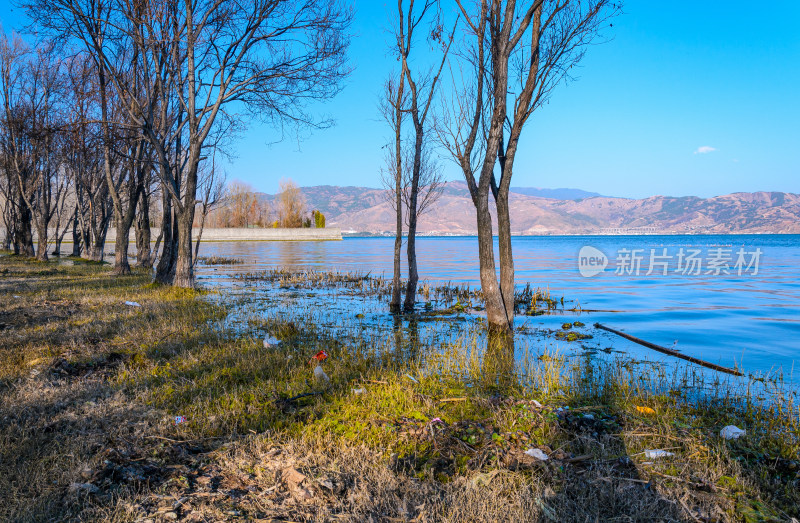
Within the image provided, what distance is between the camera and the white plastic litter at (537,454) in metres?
3.51

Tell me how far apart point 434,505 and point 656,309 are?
12.3 m

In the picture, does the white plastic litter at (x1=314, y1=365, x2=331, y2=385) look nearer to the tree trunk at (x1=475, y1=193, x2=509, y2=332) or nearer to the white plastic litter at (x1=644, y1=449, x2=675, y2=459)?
the white plastic litter at (x1=644, y1=449, x2=675, y2=459)

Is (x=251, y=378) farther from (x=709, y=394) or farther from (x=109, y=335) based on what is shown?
(x=709, y=394)

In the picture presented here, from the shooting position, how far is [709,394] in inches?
217

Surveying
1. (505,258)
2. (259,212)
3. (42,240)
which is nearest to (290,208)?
(259,212)

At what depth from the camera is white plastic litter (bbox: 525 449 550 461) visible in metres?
3.51

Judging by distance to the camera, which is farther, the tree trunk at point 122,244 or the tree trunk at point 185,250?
the tree trunk at point 122,244

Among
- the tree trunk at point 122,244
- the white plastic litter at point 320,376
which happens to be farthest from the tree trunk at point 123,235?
the white plastic litter at point 320,376

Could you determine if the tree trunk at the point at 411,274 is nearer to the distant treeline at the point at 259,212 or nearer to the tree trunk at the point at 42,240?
the tree trunk at the point at 42,240

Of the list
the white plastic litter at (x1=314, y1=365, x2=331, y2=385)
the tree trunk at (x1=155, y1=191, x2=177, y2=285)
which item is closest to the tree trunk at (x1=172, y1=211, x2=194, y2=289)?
the tree trunk at (x1=155, y1=191, x2=177, y2=285)

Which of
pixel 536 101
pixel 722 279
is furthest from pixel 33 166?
pixel 722 279

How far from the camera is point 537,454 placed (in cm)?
356

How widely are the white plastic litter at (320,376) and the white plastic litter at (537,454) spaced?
8.12ft

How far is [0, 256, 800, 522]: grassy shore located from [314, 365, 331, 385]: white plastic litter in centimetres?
Result: 11
